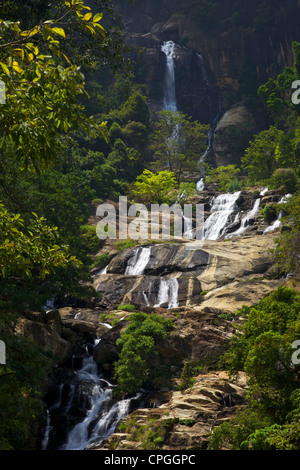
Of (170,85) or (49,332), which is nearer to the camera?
(49,332)

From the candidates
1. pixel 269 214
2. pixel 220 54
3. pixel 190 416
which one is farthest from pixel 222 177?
→ pixel 190 416

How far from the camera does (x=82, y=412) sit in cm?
1300

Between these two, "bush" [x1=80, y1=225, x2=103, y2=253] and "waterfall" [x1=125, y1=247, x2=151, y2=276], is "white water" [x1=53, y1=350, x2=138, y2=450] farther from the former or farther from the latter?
"bush" [x1=80, y1=225, x2=103, y2=253]

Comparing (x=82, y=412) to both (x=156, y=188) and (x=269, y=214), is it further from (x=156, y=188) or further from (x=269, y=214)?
(x=156, y=188)

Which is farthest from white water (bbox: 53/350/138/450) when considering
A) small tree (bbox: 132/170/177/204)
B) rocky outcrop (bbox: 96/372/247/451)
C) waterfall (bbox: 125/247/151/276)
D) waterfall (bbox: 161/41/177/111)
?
waterfall (bbox: 161/41/177/111)

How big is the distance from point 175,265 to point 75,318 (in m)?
7.08

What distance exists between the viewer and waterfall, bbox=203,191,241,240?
101 ft

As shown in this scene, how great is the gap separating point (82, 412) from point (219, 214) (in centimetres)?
2228

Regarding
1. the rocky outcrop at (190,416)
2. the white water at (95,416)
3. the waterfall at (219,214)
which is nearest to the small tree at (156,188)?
the waterfall at (219,214)

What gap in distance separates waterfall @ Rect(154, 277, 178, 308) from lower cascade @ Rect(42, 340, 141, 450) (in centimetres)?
682

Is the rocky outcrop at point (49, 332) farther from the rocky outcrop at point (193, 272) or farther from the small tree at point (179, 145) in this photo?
the small tree at point (179, 145)

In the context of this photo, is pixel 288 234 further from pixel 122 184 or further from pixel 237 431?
pixel 122 184

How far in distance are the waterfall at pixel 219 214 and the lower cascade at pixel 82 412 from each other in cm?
1800

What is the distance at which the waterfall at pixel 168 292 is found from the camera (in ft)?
68.4
